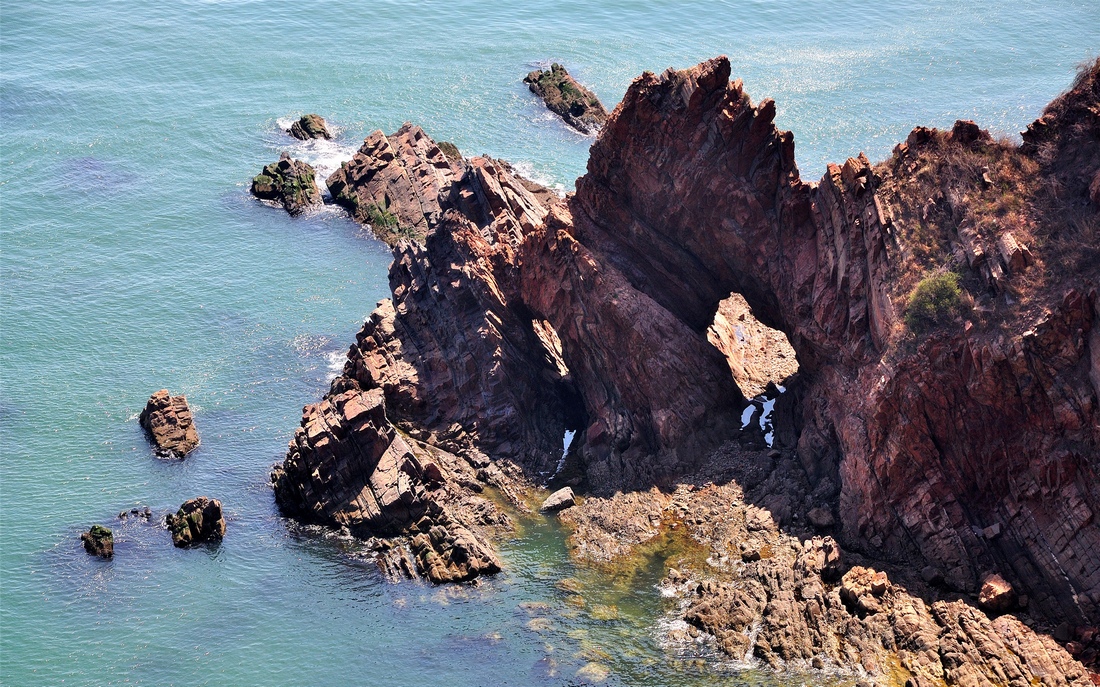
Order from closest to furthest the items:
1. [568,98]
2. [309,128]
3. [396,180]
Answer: [396,180] → [309,128] → [568,98]

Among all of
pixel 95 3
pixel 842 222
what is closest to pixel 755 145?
pixel 842 222

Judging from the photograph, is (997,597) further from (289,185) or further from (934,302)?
(289,185)

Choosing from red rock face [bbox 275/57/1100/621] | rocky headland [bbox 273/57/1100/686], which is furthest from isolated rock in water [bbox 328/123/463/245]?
rocky headland [bbox 273/57/1100/686]

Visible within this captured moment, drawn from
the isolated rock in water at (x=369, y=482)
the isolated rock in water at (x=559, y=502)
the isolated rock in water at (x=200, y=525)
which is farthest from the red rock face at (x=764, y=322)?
the isolated rock in water at (x=200, y=525)

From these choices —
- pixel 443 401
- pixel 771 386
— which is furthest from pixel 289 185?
pixel 771 386

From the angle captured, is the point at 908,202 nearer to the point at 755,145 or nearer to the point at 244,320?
the point at 755,145

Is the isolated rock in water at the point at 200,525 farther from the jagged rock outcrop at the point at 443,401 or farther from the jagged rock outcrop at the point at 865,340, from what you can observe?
the jagged rock outcrop at the point at 865,340
